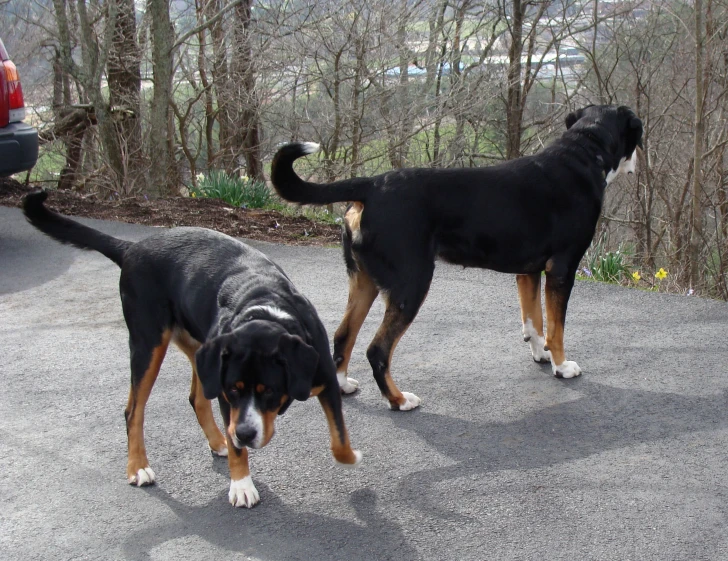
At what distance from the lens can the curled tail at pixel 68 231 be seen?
13.4 ft

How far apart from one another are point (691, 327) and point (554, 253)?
1.57 metres

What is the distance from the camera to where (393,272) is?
178 inches

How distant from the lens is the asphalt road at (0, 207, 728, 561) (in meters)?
3.34

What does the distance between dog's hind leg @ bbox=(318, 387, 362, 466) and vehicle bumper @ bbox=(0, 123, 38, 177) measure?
5.38m

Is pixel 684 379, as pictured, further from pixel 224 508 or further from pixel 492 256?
pixel 224 508

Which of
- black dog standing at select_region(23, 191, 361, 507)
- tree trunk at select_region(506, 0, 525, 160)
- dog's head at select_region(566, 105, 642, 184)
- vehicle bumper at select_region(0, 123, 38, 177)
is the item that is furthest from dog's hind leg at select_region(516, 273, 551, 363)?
tree trunk at select_region(506, 0, 525, 160)

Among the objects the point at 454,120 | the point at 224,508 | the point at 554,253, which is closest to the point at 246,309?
the point at 224,508

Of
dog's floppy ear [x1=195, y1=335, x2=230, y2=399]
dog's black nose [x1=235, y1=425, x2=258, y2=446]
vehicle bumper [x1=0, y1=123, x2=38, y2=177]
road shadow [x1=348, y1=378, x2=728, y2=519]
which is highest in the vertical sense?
vehicle bumper [x1=0, y1=123, x2=38, y2=177]

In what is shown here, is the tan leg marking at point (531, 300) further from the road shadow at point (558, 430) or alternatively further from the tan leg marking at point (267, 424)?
the tan leg marking at point (267, 424)

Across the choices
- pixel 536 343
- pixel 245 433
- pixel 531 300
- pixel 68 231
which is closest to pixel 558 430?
pixel 536 343

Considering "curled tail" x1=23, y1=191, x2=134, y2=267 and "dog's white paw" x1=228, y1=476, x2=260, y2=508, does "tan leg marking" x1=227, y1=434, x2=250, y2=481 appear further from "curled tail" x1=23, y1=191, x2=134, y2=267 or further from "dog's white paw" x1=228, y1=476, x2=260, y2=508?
"curled tail" x1=23, y1=191, x2=134, y2=267

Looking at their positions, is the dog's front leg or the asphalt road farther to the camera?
the dog's front leg

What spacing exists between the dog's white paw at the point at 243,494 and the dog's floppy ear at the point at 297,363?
651mm

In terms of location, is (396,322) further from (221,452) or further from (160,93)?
(160,93)
